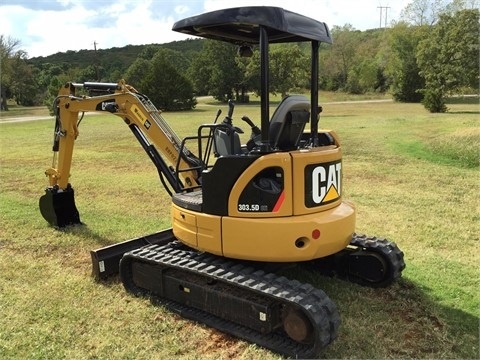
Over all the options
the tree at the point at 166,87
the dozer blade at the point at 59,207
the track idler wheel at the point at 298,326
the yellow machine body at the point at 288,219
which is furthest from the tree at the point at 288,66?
the track idler wheel at the point at 298,326

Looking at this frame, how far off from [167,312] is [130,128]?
3.02 metres

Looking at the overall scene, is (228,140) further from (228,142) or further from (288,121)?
(288,121)

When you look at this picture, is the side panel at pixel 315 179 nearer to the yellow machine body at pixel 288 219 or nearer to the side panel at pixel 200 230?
the yellow machine body at pixel 288 219

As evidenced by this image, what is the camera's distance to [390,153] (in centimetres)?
1520

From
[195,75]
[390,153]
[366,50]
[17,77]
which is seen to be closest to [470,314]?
[390,153]

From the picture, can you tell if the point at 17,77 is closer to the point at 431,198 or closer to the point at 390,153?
the point at 390,153

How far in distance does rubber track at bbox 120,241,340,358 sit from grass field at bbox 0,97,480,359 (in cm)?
11

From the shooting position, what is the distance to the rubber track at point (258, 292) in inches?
158

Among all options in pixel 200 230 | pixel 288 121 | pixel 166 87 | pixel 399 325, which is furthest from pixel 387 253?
pixel 166 87

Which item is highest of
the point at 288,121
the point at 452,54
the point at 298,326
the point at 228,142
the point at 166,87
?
the point at 452,54

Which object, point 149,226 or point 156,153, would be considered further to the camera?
point 149,226

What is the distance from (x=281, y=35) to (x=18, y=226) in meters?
5.56

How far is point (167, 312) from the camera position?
5.01 metres

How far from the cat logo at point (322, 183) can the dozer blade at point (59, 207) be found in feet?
15.7
